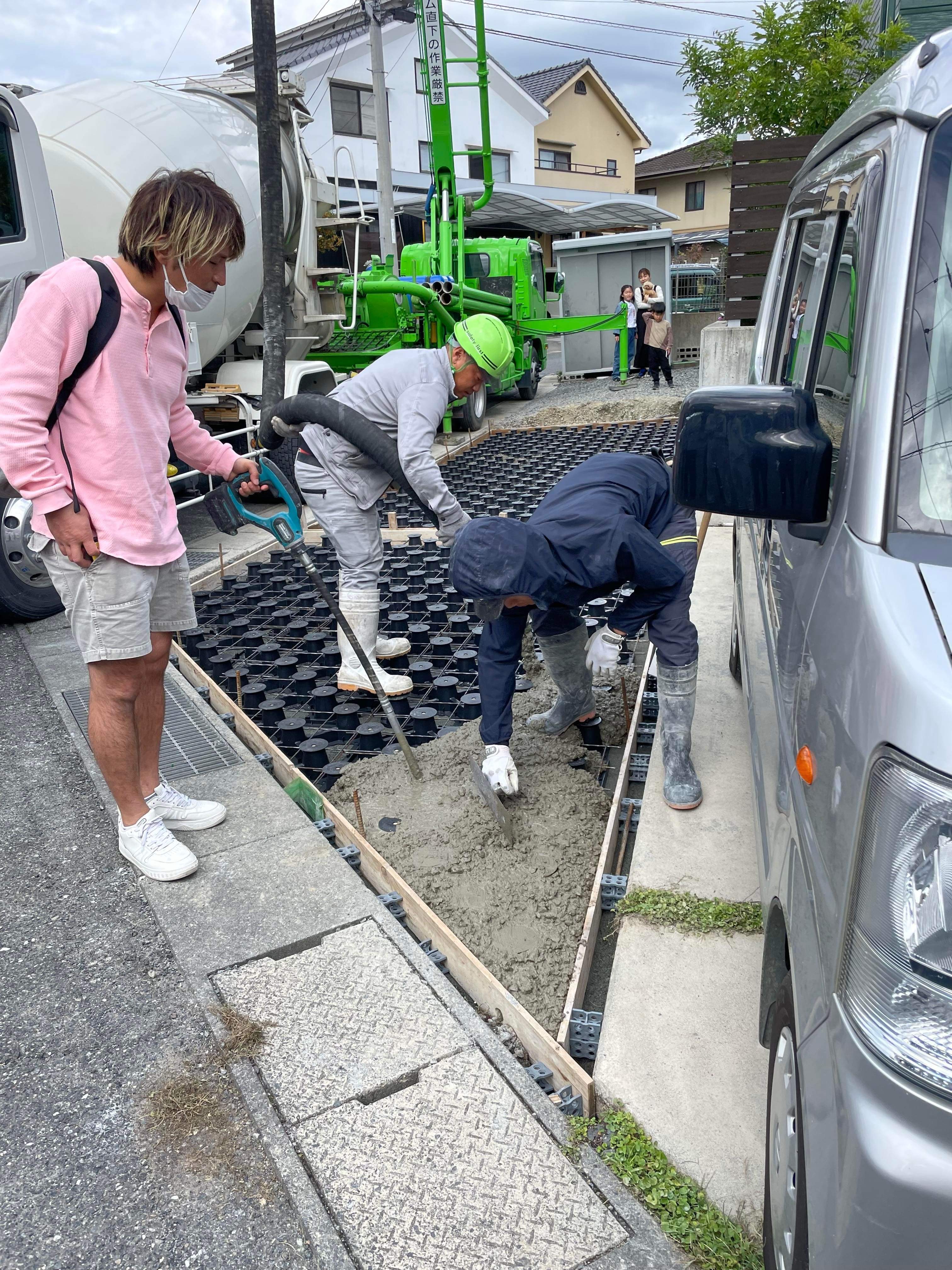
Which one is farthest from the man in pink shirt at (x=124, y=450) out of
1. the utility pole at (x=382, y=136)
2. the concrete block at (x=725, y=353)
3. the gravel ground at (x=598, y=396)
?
the utility pole at (x=382, y=136)

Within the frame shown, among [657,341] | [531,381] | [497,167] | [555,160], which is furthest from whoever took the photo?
[555,160]

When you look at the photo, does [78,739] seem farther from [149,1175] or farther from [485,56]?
[485,56]

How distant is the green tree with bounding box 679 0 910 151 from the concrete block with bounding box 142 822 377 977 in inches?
347

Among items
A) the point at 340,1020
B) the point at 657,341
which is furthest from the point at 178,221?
the point at 657,341

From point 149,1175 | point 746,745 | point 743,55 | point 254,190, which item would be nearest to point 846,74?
point 743,55

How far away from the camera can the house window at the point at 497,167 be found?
2955 cm

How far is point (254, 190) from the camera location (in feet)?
26.5

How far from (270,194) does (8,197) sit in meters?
2.68

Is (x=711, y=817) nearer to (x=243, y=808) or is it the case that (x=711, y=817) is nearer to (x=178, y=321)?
(x=243, y=808)

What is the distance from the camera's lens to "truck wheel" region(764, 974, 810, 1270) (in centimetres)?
127

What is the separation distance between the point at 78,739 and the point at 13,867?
2.85ft

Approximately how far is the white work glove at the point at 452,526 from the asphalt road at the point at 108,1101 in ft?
5.89

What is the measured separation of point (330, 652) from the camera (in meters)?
4.80

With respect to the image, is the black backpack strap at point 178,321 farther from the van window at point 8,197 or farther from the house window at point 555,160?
the house window at point 555,160
